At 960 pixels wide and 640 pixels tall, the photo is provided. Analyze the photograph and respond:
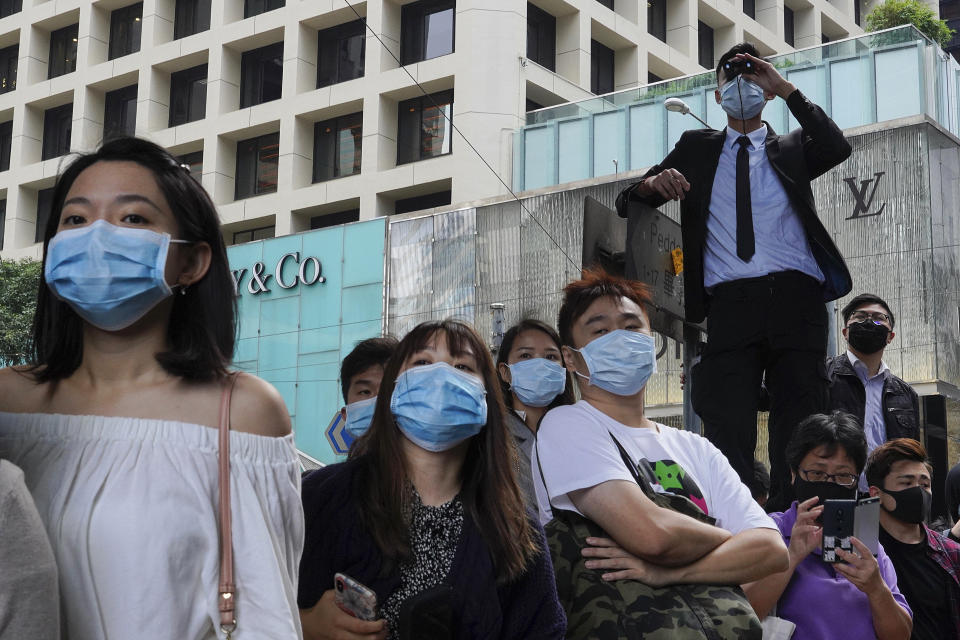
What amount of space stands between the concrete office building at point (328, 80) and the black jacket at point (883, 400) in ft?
77.5

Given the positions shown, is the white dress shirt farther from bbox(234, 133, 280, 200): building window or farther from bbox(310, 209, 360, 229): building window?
bbox(234, 133, 280, 200): building window

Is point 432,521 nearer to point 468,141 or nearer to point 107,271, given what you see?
point 107,271

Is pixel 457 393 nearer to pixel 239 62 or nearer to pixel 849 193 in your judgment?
pixel 849 193

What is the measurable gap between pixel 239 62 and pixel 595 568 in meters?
Result: 35.5

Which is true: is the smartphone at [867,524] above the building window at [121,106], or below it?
below

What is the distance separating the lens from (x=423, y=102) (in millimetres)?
34750

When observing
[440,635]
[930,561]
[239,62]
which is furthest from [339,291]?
[440,635]

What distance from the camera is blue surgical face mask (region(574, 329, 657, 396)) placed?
4969mm

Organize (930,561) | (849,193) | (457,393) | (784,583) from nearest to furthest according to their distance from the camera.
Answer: (457,393)
(784,583)
(930,561)
(849,193)

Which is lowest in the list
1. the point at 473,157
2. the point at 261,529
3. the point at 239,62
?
the point at 261,529

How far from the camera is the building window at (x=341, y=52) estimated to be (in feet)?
118

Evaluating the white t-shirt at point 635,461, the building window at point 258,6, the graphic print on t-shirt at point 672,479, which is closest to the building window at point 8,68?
the building window at point 258,6

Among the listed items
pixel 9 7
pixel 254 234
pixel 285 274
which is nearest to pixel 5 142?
pixel 9 7

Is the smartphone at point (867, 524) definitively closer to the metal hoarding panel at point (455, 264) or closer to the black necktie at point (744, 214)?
the black necktie at point (744, 214)
